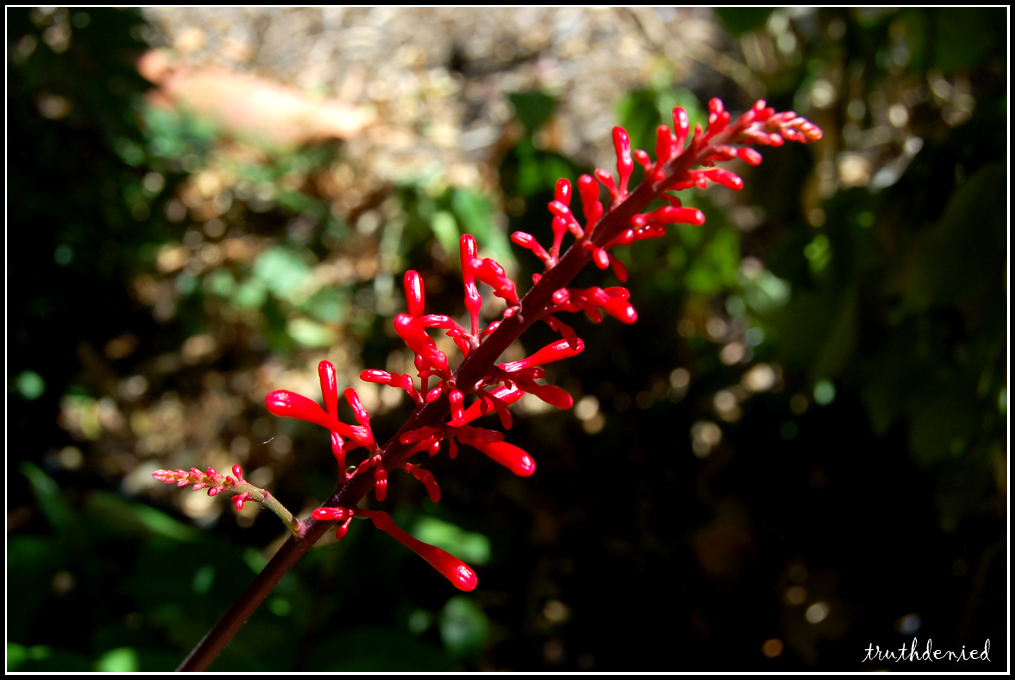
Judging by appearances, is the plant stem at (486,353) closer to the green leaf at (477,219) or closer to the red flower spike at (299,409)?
the red flower spike at (299,409)

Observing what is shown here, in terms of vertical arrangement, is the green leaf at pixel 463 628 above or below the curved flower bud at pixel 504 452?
below

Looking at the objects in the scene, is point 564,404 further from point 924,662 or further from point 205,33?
point 205,33

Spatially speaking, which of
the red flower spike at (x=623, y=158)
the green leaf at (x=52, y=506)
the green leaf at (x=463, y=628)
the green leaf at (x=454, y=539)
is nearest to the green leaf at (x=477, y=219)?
the green leaf at (x=454, y=539)

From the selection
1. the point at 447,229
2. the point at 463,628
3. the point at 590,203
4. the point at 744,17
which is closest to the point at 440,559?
the point at 590,203

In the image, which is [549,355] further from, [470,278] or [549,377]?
[549,377]

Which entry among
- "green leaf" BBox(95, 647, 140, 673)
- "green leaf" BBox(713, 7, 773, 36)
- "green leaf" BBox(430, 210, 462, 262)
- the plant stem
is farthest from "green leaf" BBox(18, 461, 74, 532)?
"green leaf" BBox(713, 7, 773, 36)

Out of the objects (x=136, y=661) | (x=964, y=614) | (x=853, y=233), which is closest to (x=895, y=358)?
(x=853, y=233)

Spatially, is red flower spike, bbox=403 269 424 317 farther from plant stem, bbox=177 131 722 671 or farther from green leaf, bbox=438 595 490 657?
green leaf, bbox=438 595 490 657
